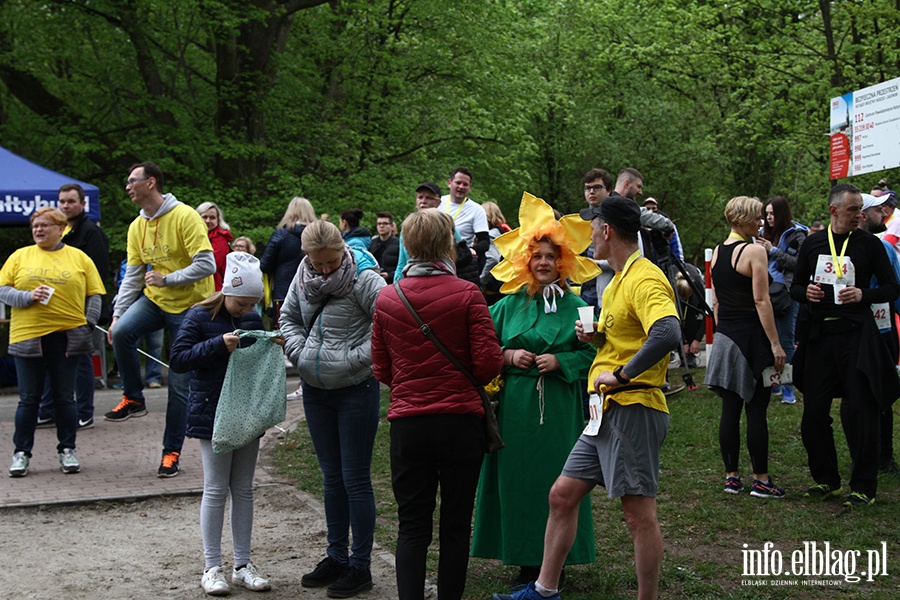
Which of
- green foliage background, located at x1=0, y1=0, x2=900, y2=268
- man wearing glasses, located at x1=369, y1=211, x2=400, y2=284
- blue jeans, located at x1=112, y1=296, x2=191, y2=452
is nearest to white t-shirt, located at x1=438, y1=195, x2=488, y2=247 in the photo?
man wearing glasses, located at x1=369, y1=211, x2=400, y2=284

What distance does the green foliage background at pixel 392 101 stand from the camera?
1753 centimetres

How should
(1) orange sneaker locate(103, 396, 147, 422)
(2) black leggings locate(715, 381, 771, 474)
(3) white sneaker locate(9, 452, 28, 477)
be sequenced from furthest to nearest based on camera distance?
(1) orange sneaker locate(103, 396, 147, 422), (3) white sneaker locate(9, 452, 28, 477), (2) black leggings locate(715, 381, 771, 474)

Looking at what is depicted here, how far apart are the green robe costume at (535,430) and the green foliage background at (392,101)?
11.4 metres

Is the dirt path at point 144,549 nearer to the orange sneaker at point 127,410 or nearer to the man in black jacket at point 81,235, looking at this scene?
the orange sneaker at point 127,410

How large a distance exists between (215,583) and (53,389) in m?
3.46

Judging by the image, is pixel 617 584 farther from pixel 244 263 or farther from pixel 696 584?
pixel 244 263

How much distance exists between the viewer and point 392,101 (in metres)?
20.0

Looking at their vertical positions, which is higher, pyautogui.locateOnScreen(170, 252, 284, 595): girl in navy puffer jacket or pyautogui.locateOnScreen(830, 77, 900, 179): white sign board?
pyautogui.locateOnScreen(830, 77, 900, 179): white sign board

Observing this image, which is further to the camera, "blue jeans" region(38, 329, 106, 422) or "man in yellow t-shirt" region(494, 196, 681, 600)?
"blue jeans" region(38, 329, 106, 422)

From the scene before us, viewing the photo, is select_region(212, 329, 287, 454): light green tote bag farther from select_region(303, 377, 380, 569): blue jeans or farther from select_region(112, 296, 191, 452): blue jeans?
select_region(112, 296, 191, 452): blue jeans

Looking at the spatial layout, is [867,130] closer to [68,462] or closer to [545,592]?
[545,592]

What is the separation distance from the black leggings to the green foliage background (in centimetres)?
1028

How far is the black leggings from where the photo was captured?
682 centimetres

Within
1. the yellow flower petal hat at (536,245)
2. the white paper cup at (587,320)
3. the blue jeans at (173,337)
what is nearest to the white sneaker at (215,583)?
the yellow flower petal hat at (536,245)
